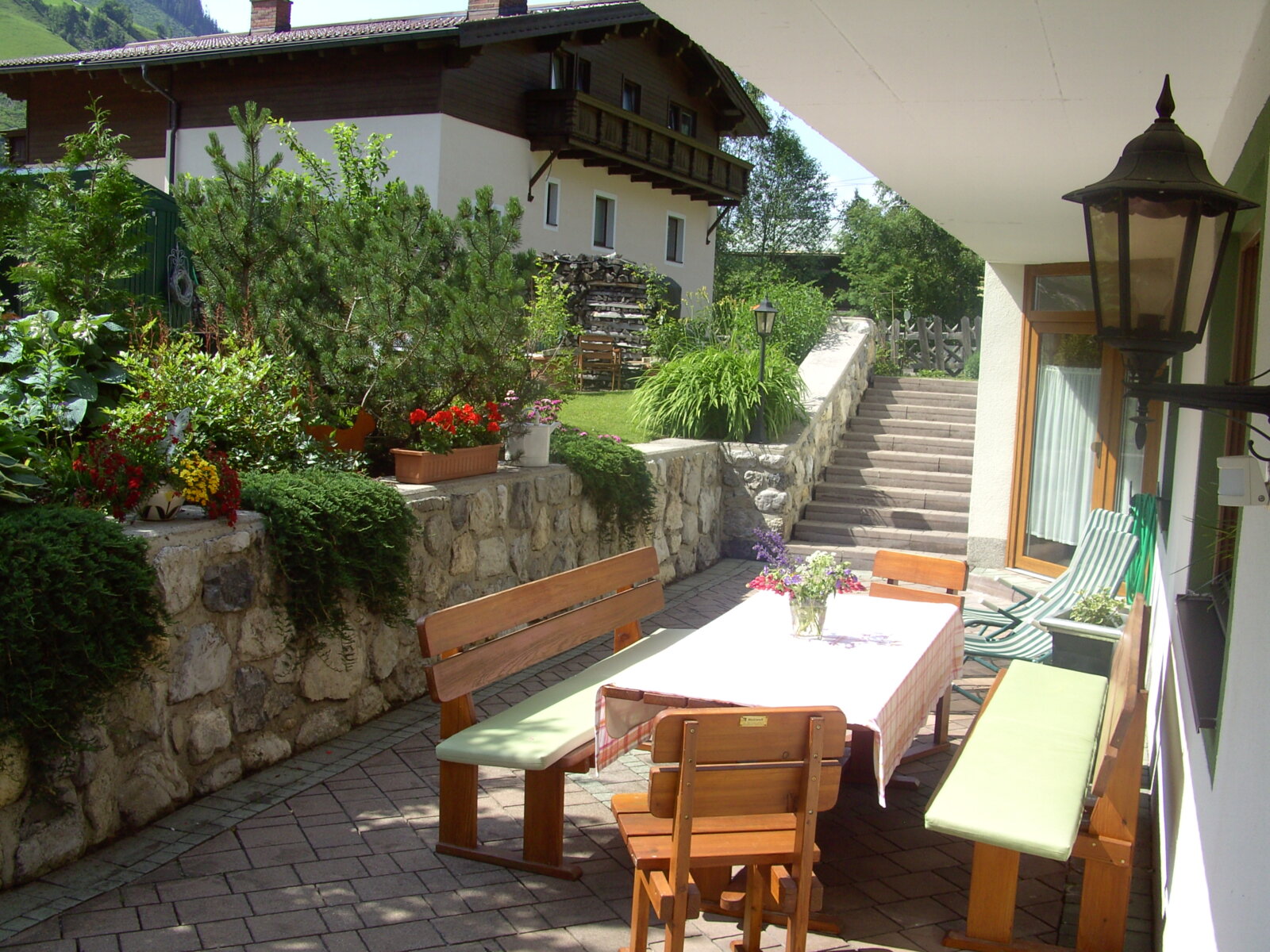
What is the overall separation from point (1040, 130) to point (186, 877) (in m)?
4.22

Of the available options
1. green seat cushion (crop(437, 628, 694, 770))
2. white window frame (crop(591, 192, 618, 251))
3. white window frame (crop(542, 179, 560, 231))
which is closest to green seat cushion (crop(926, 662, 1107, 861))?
green seat cushion (crop(437, 628, 694, 770))

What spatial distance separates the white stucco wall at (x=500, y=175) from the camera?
18375mm

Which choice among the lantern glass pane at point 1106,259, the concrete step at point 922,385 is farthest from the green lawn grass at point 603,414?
the lantern glass pane at point 1106,259

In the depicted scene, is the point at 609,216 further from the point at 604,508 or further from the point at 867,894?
the point at 867,894

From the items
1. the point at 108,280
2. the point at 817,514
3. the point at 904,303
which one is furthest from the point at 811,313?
the point at 904,303

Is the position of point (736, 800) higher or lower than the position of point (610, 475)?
lower

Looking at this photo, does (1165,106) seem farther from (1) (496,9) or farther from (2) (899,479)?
(1) (496,9)

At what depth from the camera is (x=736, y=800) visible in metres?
3.02

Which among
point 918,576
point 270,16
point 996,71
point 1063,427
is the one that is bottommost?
point 918,576

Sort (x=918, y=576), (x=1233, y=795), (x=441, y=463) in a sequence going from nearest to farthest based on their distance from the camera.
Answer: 1. (x=1233, y=795)
2. (x=918, y=576)
3. (x=441, y=463)

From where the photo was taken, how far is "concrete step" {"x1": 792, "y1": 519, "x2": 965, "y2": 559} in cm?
1026

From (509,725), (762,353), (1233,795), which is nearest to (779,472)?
(762,353)

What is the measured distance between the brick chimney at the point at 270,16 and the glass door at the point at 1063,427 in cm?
1850

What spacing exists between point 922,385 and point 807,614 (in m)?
10.1
